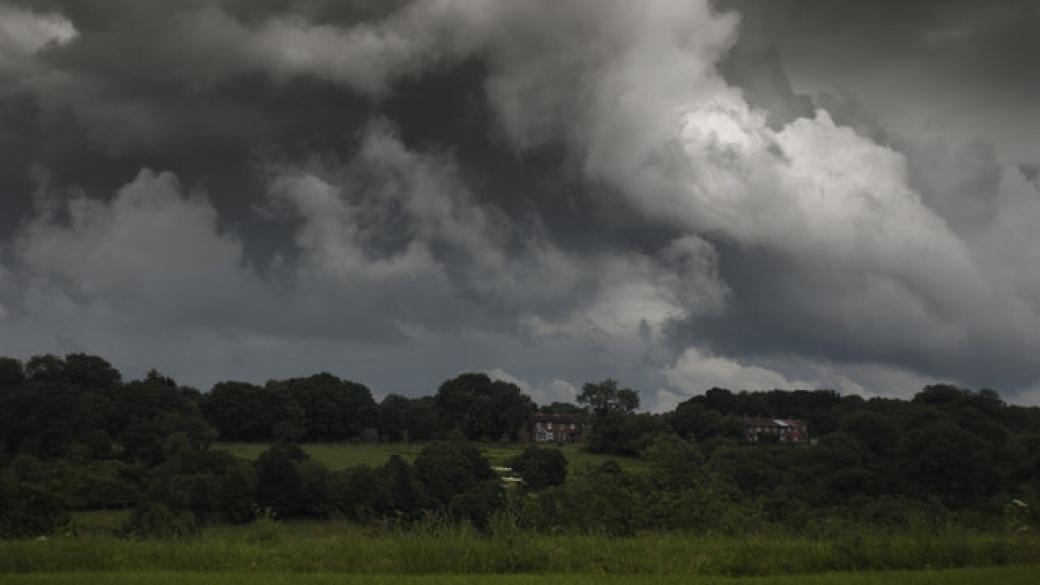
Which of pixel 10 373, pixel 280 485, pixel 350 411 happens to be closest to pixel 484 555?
pixel 280 485

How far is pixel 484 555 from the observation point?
50.5ft

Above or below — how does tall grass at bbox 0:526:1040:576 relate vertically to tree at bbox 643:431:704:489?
below

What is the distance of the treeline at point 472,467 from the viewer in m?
40.2

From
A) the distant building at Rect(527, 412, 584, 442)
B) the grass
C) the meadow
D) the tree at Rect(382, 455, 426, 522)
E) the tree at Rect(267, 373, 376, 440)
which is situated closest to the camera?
the grass

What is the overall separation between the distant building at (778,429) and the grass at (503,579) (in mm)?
110554

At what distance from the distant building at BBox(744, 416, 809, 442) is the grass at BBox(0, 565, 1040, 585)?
110554 millimetres

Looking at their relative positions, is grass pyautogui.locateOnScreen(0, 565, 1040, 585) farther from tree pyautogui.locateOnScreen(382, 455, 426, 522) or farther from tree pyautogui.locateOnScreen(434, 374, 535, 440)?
tree pyautogui.locateOnScreen(434, 374, 535, 440)

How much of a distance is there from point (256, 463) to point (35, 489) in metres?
31.6

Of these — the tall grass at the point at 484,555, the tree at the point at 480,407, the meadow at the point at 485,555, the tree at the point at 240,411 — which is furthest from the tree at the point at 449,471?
the tall grass at the point at 484,555

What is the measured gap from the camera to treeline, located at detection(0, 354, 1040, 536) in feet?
132

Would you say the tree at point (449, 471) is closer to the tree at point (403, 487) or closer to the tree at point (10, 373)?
the tree at point (403, 487)

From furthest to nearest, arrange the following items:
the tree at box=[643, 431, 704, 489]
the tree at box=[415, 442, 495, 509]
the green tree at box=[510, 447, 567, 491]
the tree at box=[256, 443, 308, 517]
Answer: the green tree at box=[510, 447, 567, 491] < the tree at box=[415, 442, 495, 509] < the tree at box=[256, 443, 308, 517] < the tree at box=[643, 431, 704, 489]

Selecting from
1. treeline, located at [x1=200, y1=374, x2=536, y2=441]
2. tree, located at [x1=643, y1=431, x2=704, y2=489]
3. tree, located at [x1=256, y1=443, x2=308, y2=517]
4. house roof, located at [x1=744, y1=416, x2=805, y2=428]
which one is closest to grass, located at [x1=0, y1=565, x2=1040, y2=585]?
tree, located at [x1=643, y1=431, x2=704, y2=489]

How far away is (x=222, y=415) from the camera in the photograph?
382 feet
